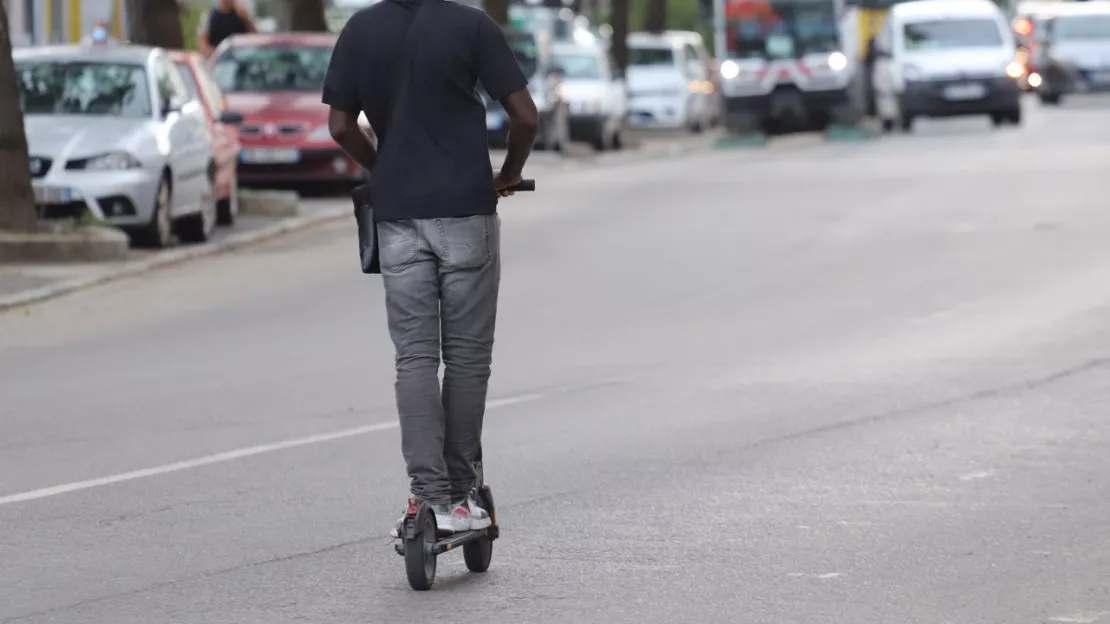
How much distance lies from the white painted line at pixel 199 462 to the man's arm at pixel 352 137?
2343mm

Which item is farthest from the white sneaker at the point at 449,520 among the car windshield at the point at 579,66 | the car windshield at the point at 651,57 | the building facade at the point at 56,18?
the car windshield at the point at 651,57

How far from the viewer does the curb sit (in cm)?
1745

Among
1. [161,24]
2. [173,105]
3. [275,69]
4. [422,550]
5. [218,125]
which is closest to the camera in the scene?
[422,550]

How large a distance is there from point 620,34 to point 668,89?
2.00 metres

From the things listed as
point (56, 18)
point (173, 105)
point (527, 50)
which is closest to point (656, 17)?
point (527, 50)

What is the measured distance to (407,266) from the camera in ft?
24.2

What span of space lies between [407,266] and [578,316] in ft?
28.7

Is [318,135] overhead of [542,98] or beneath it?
overhead

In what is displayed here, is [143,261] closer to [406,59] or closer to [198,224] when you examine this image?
[198,224]

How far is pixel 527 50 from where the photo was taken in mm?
41812

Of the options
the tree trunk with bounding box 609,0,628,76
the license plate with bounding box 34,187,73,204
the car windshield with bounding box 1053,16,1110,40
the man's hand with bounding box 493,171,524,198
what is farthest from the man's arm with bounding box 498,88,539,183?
the car windshield with bounding box 1053,16,1110,40

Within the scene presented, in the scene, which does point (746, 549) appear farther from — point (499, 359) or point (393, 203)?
point (499, 359)

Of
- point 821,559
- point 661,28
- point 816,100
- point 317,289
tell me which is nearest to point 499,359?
point 317,289

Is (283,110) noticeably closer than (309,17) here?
Yes
